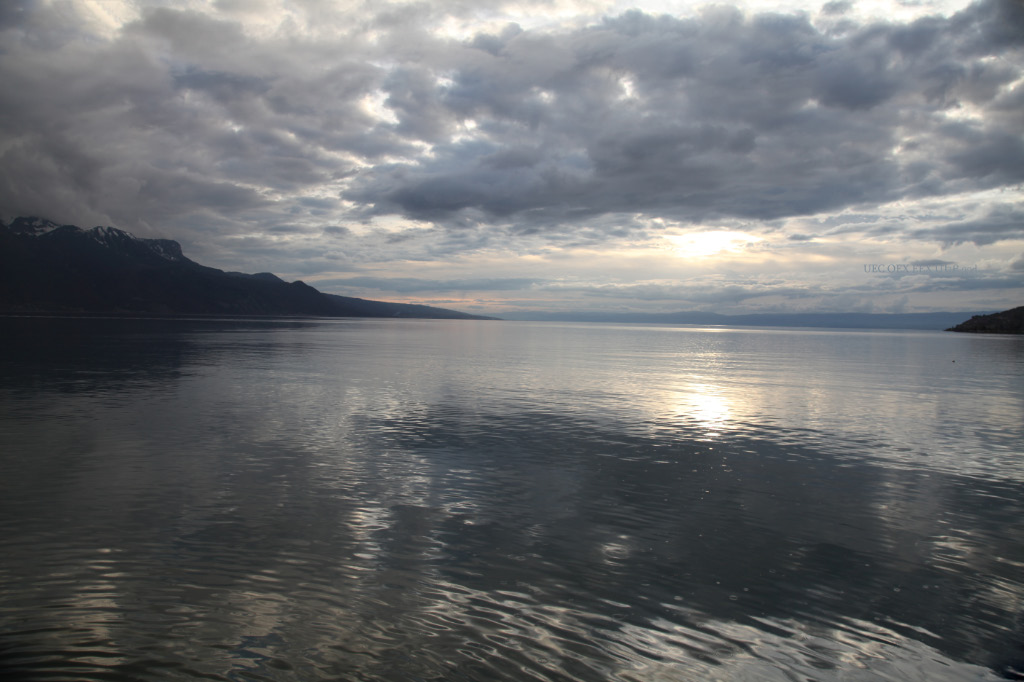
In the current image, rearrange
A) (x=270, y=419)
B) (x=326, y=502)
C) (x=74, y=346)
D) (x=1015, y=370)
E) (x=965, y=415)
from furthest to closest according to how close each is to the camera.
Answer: (x=74, y=346), (x=1015, y=370), (x=965, y=415), (x=270, y=419), (x=326, y=502)

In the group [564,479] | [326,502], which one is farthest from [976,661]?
[326,502]

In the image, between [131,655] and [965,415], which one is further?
[965,415]

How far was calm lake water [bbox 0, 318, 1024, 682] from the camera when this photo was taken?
8523mm

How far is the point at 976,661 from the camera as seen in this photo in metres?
8.63

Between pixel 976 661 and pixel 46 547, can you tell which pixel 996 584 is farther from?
pixel 46 547

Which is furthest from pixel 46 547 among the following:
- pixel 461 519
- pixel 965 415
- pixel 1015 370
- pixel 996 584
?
pixel 1015 370

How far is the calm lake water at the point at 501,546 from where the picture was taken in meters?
8.52

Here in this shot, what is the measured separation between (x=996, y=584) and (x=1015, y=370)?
6651 centimetres

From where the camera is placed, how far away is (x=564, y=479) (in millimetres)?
17781

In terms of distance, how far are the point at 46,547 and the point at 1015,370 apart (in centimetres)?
7907

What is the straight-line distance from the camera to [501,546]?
1236cm

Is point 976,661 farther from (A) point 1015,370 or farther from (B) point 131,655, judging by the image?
(A) point 1015,370

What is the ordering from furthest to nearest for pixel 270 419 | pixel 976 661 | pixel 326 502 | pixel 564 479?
pixel 270 419 < pixel 564 479 < pixel 326 502 < pixel 976 661

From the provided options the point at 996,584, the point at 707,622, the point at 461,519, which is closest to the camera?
the point at 707,622
